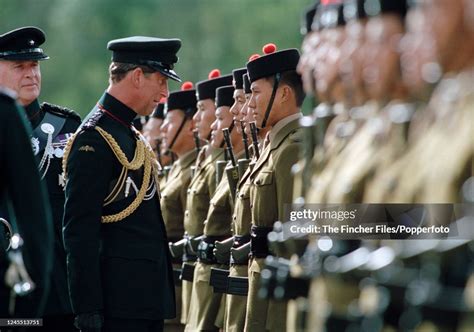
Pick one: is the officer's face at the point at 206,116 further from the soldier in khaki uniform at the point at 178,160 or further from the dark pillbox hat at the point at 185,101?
the dark pillbox hat at the point at 185,101

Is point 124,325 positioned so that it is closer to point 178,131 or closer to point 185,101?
point 178,131

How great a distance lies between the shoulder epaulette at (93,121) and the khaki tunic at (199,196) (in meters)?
2.72

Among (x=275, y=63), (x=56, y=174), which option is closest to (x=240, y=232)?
(x=275, y=63)

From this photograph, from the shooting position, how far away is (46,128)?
7980mm

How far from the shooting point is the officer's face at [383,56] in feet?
16.5

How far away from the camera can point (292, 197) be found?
7414mm

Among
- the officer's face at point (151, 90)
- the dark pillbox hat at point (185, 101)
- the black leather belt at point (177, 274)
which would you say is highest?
the dark pillbox hat at point (185, 101)

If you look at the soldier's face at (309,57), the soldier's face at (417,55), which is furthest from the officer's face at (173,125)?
the soldier's face at (417,55)

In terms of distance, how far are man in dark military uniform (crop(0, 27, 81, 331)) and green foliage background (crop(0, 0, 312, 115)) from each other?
13713 mm

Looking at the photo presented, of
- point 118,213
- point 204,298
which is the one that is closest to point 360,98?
point 118,213

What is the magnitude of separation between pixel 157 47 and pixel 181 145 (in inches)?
163

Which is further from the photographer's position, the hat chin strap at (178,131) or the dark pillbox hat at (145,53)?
the hat chin strap at (178,131)

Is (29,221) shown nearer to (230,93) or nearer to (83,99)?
(230,93)

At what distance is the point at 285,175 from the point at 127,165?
0.82 meters
